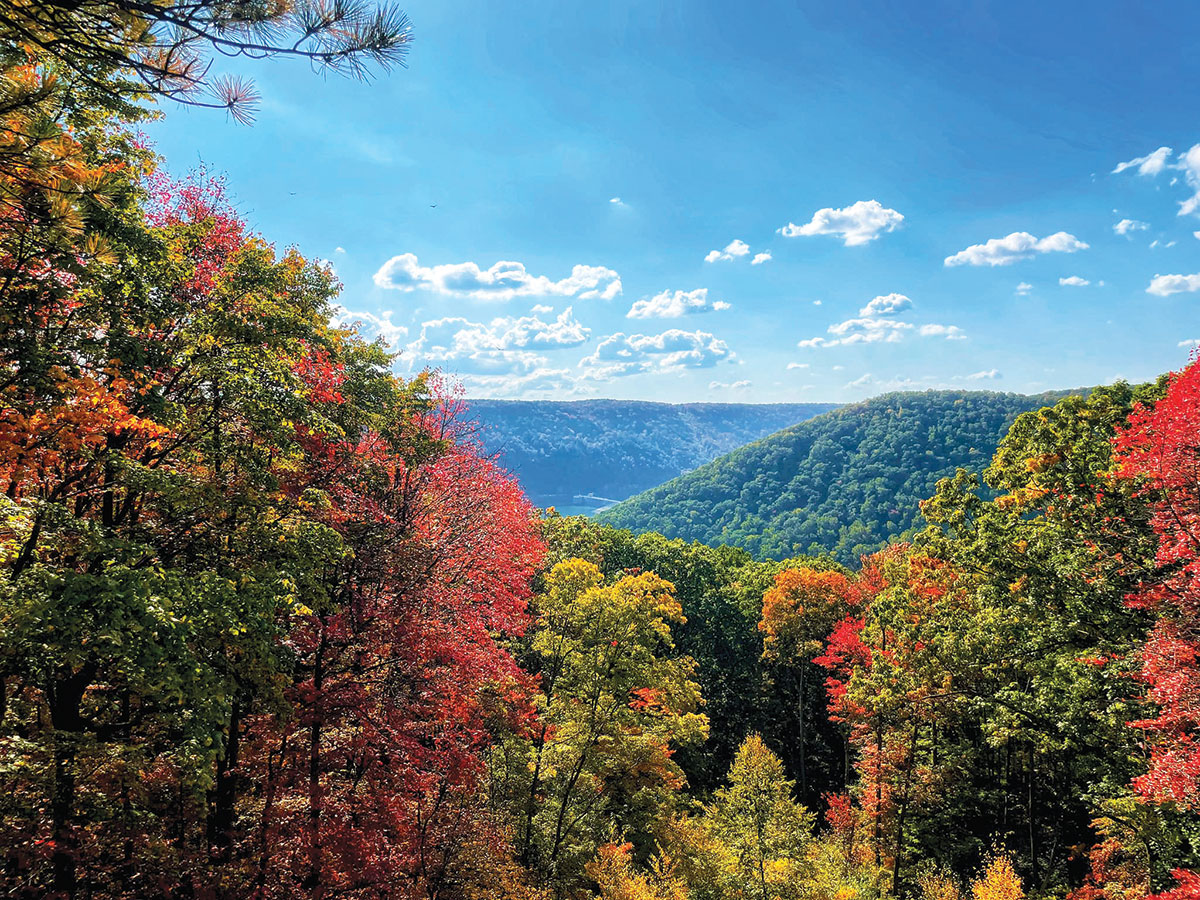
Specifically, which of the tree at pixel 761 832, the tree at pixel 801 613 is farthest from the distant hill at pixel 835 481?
the tree at pixel 761 832

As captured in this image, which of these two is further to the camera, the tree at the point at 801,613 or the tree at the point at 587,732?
the tree at the point at 801,613

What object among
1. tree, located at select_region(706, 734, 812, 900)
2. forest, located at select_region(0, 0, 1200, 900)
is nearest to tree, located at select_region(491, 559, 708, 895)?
forest, located at select_region(0, 0, 1200, 900)

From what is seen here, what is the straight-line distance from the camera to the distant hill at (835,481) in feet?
385

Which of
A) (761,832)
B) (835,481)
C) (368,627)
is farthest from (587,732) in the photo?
(835,481)

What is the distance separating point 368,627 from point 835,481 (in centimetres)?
14069

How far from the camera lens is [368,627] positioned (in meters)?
11.1

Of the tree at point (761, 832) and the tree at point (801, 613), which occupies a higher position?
the tree at point (801, 613)

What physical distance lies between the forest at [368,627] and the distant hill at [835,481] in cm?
9038

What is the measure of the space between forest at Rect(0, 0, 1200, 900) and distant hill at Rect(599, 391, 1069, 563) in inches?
3558

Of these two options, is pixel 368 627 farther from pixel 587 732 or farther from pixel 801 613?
pixel 801 613

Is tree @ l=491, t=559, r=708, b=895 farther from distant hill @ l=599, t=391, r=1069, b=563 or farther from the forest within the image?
distant hill @ l=599, t=391, r=1069, b=563

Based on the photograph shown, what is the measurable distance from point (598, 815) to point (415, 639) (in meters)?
9.72

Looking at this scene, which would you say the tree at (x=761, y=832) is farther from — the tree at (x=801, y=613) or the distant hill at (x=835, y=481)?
the distant hill at (x=835, y=481)

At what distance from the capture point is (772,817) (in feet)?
53.7
